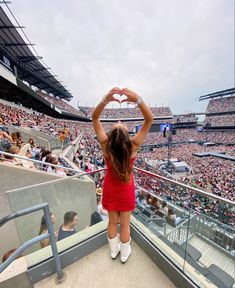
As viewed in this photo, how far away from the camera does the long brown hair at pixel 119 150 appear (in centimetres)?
138

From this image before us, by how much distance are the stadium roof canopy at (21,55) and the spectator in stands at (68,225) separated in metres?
16.3

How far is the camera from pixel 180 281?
1466mm

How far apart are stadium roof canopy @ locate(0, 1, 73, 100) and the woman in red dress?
53.3 ft

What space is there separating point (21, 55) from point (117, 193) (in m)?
26.5

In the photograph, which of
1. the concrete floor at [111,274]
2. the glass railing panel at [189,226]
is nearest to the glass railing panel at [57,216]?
the concrete floor at [111,274]

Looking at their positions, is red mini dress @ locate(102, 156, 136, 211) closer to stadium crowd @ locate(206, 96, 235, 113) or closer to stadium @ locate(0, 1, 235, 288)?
stadium @ locate(0, 1, 235, 288)

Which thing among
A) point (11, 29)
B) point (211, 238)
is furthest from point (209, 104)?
point (211, 238)

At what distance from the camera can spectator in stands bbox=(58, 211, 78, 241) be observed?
1985mm

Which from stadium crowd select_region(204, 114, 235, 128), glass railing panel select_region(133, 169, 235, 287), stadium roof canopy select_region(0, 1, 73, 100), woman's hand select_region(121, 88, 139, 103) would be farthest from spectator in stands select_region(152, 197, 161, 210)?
stadium crowd select_region(204, 114, 235, 128)

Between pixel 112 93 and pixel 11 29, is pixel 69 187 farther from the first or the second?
pixel 11 29

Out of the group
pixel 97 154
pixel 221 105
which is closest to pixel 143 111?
pixel 97 154

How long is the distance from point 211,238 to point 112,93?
14.1 ft

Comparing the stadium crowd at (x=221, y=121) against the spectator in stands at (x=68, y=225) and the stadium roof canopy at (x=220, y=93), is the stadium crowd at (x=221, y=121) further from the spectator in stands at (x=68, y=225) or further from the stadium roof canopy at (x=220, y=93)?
the spectator in stands at (x=68, y=225)

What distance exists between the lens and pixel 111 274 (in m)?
1.60
